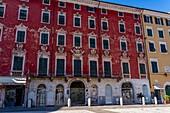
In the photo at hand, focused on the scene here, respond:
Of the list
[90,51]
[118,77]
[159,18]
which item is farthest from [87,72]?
[159,18]

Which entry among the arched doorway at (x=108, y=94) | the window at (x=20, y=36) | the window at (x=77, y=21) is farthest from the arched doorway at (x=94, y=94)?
the window at (x=20, y=36)

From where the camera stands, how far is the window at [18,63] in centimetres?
1938

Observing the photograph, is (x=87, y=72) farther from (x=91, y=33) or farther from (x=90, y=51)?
(x=91, y=33)

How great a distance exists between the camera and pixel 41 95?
19.8m

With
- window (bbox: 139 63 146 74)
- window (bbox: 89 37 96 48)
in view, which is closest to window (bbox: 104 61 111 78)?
window (bbox: 89 37 96 48)

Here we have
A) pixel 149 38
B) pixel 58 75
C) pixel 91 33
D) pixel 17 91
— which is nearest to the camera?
pixel 17 91

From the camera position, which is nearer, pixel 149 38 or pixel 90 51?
pixel 90 51

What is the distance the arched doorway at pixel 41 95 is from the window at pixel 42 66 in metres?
1.62

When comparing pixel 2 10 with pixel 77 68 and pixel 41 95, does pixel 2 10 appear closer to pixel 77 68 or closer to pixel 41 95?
pixel 41 95

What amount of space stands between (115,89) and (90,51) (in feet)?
22.6

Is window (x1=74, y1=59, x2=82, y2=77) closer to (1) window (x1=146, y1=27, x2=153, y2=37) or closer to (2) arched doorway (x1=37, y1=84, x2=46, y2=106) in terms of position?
(2) arched doorway (x1=37, y1=84, x2=46, y2=106)

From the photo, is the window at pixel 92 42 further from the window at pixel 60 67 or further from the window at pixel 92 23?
the window at pixel 60 67

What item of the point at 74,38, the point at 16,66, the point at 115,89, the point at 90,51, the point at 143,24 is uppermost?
the point at 143,24

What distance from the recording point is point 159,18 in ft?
93.4
